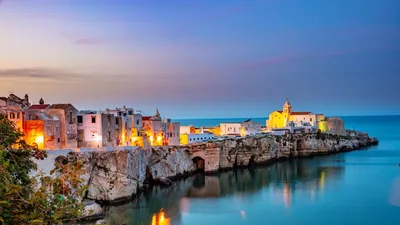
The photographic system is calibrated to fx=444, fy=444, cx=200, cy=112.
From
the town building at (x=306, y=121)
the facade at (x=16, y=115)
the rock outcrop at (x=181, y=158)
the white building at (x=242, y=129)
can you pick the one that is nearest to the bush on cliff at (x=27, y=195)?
the rock outcrop at (x=181, y=158)

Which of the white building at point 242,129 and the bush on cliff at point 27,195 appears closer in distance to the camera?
the bush on cliff at point 27,195

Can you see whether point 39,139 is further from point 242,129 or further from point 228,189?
point 242,129

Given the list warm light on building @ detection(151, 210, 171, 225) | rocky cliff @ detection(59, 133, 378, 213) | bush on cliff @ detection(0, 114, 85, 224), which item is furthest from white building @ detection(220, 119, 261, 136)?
bush on cliff @ detection(0, 114, 85, 224)

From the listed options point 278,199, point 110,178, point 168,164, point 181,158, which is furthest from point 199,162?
point 110,178

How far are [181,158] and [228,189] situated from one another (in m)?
8.71

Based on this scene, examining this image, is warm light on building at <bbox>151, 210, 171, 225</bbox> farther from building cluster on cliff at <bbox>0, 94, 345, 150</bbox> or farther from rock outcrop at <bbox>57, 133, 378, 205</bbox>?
building cluster on cliff at <bbox>0, 94, 345, 150</bbox>

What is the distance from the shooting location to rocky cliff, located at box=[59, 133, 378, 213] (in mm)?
34531

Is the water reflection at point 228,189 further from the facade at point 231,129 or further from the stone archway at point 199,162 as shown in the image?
the facade at point 231,129

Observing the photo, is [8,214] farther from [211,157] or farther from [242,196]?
[211,157]

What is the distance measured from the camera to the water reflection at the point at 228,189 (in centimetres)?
3066

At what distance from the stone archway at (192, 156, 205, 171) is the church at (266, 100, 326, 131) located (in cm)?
3200

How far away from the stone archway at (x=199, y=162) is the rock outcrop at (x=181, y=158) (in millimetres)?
127

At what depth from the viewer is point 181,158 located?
48344 mm

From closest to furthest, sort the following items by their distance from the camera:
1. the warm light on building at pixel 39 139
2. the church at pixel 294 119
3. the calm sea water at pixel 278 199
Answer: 1. the calm sea water at pixel 278 199
2. the warm light on building at pixel 39 139
3. the church at pixel 294 119
